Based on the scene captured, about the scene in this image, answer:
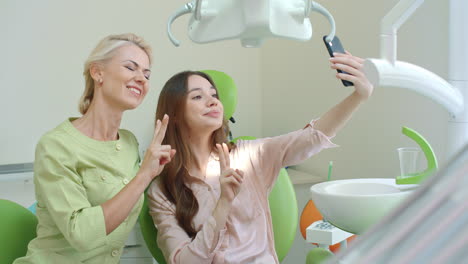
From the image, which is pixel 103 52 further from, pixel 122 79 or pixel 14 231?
pixel 14 231

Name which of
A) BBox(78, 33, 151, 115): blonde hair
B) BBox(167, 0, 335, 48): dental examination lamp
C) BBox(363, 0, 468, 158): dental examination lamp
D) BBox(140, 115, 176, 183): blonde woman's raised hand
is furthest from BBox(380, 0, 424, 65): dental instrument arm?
BBox(78, 33, 151, 115): blonde hair

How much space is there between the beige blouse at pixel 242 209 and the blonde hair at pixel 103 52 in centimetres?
33

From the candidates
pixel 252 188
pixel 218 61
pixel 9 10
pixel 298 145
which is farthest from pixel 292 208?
pixel 9 10

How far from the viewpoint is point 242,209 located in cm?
154

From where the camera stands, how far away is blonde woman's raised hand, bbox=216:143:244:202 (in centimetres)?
133

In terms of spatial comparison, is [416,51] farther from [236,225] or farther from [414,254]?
[414,254]

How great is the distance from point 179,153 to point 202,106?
173mm

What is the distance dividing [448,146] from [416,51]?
93 centimetres

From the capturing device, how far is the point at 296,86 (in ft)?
8.79

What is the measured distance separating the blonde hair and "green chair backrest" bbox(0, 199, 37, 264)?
1.14 ft

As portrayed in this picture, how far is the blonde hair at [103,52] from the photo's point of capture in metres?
1.46

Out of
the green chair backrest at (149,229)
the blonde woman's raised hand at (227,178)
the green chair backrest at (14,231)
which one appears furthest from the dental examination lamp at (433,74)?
the green chair backrest at (14,231)

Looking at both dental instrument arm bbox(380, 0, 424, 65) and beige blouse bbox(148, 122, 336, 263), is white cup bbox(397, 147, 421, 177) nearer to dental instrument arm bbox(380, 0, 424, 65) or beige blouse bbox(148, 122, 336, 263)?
beige blouse bbox(148, 122, 336, 263)

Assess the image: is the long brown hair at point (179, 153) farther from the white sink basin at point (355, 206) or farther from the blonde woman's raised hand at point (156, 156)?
the white sink basin at point (355, 206)
